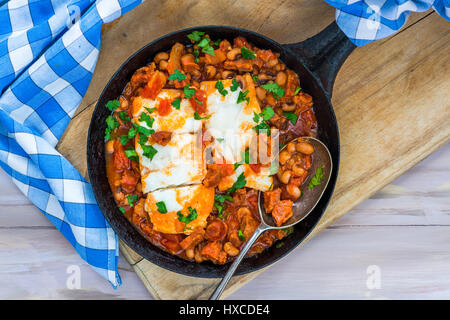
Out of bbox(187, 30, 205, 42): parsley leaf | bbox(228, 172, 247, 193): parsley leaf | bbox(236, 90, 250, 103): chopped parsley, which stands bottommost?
bbox(228, 172, 247, 193): parsley leaf

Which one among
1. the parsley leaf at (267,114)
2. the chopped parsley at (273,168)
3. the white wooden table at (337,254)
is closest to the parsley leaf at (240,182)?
the chopped parsley at (273,168)

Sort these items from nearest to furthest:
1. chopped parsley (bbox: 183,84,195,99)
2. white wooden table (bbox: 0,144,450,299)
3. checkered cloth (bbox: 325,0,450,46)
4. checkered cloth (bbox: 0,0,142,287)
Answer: checkered cloth (bbox: 325,0,450,46) < chopped parsley (bbox: 183,84,195,99) < checkered cloth (bbox: 0,0,142,287) < white wooden table (bbox: 0,144,450,299)

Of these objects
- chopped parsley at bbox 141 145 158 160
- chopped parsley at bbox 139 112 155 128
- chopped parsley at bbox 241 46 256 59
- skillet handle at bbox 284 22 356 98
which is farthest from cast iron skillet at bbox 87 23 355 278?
chopped parsley at bbox 141 145 158 160

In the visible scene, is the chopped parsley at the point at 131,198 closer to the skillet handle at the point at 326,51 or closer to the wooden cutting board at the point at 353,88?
the wooden cutting board at the point at 353,88

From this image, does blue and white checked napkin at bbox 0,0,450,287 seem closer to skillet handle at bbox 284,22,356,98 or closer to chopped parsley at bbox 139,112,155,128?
chopped parsley at bbox 139,112,155,128

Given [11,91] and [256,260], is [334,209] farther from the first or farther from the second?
[11,91]

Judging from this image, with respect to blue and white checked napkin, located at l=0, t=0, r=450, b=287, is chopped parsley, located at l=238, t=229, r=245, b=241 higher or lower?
lower
